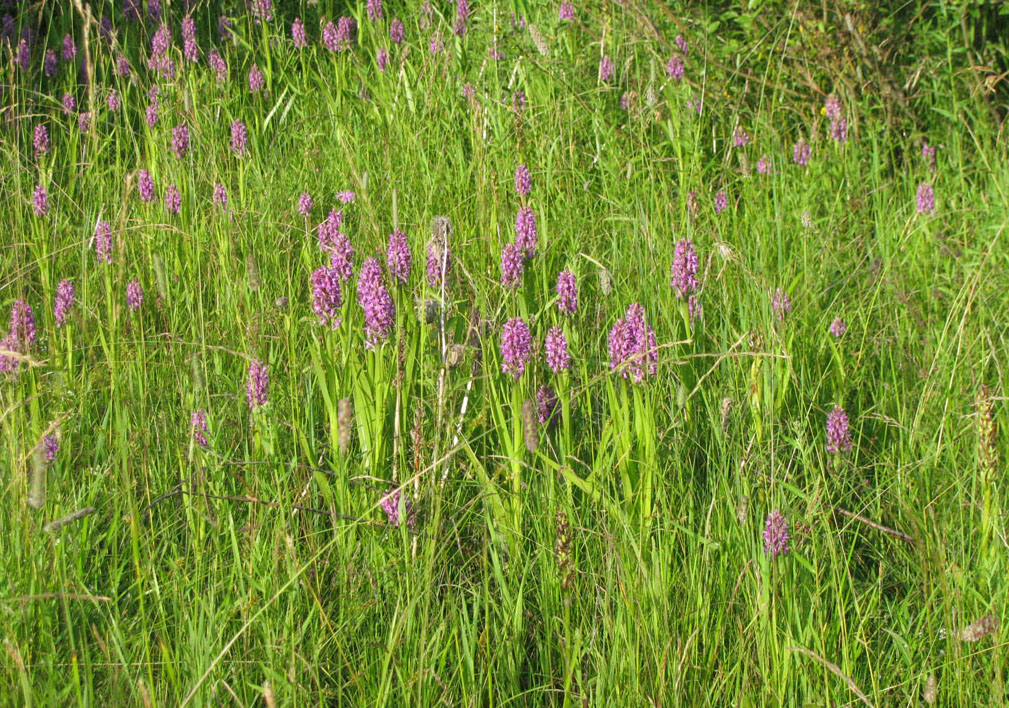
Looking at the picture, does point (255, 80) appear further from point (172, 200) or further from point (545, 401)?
point (545, 401)

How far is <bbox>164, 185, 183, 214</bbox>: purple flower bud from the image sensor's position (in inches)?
109

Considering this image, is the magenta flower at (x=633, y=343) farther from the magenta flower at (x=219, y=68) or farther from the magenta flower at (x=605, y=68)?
the magenta flower at (x=219, y=68)

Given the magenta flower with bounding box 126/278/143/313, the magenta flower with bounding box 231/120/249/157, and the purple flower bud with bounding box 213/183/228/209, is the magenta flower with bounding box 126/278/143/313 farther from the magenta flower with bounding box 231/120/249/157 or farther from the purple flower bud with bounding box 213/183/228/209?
the magenta flower with bounding box 231/120/249/157

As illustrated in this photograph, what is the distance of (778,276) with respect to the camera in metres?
2.67

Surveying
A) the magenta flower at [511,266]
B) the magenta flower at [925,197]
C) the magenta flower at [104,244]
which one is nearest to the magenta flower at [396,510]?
the magenta flower at [511,266]

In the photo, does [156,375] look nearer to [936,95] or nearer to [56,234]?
[56,234]

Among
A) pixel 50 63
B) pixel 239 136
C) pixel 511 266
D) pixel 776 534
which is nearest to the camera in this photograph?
pixel 776 534

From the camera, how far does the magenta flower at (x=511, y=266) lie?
215 centimetres

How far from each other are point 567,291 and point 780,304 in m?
0.55

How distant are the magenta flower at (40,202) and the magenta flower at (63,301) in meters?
0.59

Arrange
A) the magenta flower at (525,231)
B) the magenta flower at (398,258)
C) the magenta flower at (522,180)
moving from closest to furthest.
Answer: the magenta flower at (398,258) < the magenta flower at (525,231) < the magenta flower at (522,180)

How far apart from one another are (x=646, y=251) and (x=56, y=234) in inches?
62.4

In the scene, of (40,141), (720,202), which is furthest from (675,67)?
(40,141)

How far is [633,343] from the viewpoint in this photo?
1987 millimetres
